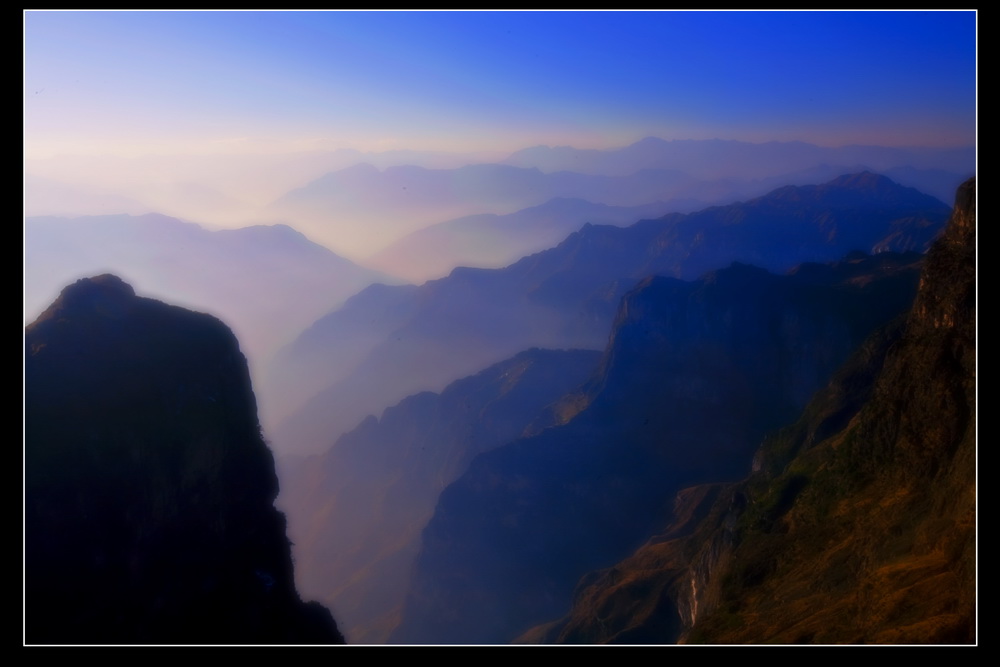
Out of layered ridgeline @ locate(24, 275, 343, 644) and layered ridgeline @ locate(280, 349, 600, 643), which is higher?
layered ridgeline @ locate(24, 275, 343, 644)

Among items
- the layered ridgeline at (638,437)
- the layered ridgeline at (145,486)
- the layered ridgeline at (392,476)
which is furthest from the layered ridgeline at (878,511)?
the layered ridgeline at (392,476)

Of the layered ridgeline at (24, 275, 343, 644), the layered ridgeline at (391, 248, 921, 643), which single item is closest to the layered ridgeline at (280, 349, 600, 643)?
the layered ridgeline at (391, 248, 921, 643)

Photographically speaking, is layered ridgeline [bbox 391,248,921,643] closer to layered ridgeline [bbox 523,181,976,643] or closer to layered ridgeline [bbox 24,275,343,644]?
layered ridgeline [bbox 523,181,976,643]

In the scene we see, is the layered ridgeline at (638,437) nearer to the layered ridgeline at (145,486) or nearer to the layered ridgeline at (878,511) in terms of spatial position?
Result: the layered ridgeline at (878,511)

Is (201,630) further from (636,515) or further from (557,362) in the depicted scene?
(557,362)
